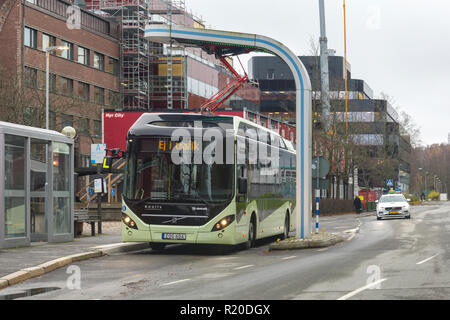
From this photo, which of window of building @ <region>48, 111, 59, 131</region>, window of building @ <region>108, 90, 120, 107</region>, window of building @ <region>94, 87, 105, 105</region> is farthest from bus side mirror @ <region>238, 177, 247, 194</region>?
window of building @ <region>94, 87, 105, 105</region>

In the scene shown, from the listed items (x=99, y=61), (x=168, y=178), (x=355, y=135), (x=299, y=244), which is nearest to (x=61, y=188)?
(x=168, y=178)

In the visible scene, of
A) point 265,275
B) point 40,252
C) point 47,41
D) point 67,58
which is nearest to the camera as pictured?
point 265,275

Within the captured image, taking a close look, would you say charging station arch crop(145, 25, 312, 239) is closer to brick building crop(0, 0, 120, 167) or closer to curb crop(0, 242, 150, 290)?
curb crop(0, 242, 150, 290)

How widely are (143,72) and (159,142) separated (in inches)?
2254

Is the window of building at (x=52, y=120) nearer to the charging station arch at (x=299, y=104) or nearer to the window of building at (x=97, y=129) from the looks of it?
the window of building at (x=97, y=129)

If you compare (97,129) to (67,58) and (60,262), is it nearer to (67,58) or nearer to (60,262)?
(67,58)

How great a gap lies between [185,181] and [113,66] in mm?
57544

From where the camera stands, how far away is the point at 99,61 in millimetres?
72062

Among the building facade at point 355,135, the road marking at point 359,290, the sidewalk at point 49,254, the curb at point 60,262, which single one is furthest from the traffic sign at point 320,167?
the building facade at point 355,135

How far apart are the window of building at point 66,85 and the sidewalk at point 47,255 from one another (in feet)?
138

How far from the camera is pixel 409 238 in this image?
78.2 ft

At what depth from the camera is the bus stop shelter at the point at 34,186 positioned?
1847 cm

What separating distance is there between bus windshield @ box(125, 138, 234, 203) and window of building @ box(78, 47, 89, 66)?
51457 mm

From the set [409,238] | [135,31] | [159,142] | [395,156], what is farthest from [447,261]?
[395,156]
